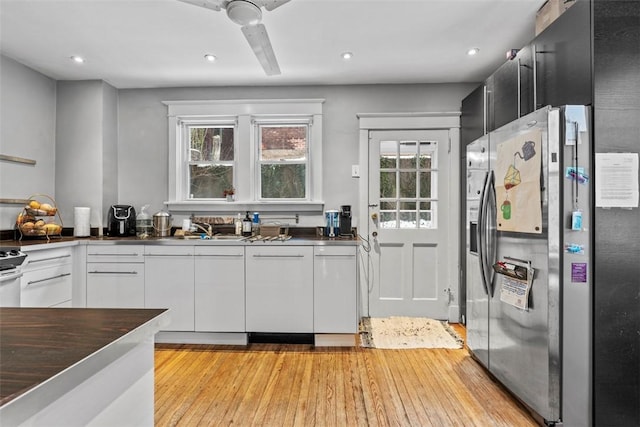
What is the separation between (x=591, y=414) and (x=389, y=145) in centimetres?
267

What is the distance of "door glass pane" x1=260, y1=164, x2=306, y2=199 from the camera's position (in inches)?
147

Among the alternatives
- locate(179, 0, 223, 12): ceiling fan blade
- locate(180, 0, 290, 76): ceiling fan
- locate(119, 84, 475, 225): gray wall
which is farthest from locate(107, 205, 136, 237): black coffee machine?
locate(179, 0, 223, 12): ceiling fan blade

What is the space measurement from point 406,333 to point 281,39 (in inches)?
110

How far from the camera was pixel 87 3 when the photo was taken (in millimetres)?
2254

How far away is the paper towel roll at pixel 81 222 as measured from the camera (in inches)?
133

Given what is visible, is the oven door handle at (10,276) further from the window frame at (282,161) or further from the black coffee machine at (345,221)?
the black coffee machine at (345,221)

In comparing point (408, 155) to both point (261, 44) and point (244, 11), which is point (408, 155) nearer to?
point (261, 44)

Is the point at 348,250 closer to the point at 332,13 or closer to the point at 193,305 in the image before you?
the point at 193,305

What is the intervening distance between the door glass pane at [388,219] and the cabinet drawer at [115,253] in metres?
2.34

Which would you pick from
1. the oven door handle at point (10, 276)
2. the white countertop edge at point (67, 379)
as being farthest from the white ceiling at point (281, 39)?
the white countertop edge at point (67, 379)

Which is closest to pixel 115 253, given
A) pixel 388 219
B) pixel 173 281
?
pixel 173 281

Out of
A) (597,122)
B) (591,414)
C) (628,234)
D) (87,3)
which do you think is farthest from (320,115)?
(591,414)

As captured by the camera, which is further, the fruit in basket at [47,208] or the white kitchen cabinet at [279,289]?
the fruit in basket at [47,208]

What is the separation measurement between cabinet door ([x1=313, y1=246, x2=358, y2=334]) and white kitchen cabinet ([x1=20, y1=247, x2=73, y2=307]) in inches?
85.2
